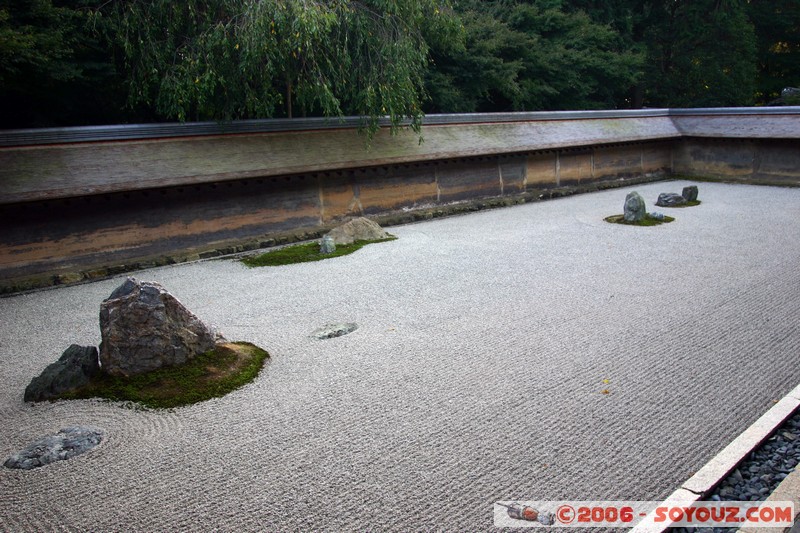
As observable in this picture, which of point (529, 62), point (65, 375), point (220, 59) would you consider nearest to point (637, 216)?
point (220, 59)

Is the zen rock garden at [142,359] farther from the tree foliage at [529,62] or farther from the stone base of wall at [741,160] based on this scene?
the stone base of wall at [741,160]

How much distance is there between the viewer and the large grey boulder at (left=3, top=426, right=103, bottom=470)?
12.4 ft

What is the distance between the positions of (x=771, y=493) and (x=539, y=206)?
10168 millimetres

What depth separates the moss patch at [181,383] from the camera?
460cm

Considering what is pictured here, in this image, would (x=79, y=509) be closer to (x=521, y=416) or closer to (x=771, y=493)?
(x=521, y=416)

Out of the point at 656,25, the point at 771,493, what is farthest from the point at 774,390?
the point at 656,25

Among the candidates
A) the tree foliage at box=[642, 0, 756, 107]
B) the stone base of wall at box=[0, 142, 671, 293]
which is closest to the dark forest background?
the stone base of wall at box=[0, 142, 671, 293]

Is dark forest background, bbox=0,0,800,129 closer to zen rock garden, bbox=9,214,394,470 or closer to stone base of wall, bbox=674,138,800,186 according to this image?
zen rock garden, bbox=9,214,394,470

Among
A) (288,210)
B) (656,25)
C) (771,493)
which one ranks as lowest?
(771,493)

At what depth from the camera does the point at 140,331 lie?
483 cm

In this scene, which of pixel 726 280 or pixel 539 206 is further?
pixel 539 206

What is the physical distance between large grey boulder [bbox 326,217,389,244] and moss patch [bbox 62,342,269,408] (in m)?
4.80

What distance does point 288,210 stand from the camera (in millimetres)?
10328

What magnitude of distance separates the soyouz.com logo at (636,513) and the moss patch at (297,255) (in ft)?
20.5
